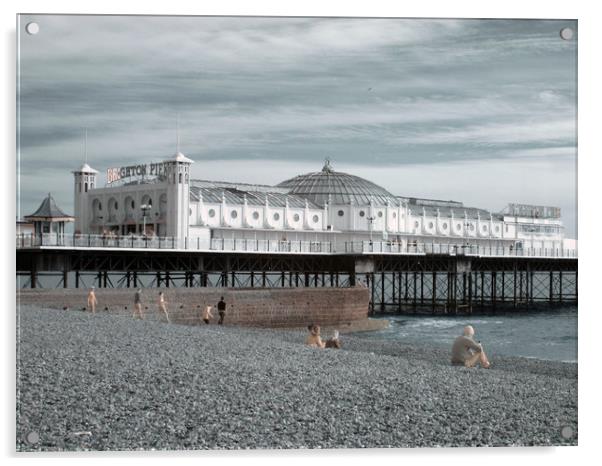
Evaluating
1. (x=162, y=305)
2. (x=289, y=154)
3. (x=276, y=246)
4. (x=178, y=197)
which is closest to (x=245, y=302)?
(x=162, y=305)

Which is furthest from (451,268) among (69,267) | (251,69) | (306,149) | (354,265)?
(251,69)

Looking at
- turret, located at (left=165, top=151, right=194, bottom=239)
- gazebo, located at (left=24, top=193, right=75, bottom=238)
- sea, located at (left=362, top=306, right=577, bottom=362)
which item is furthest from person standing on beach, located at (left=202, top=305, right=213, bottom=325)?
turret, located at (left=165, top=151, right=194, bottom=239)

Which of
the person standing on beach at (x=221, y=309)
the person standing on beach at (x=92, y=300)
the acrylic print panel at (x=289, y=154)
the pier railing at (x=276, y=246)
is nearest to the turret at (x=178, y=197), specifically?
the pier railing at (x=276, y=246)

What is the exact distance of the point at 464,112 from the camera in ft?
52.6

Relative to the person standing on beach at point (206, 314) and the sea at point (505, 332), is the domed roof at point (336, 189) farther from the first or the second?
the person standing on beach at point (206, 314)

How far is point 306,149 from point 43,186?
19.7ft

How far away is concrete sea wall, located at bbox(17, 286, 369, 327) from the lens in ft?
86.5

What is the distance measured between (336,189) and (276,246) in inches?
400

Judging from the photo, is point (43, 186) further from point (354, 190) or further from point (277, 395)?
point (354, 190)

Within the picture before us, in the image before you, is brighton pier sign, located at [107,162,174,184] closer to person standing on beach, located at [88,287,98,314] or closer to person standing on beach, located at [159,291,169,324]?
person standing on beach, located at [159,291,169,324]

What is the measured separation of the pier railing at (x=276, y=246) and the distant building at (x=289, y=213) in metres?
0.65

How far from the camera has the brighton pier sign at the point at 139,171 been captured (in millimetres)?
33281

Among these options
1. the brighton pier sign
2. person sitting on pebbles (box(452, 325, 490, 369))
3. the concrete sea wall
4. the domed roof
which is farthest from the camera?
the domed roof

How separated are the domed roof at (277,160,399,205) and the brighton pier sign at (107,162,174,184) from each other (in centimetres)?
1313
